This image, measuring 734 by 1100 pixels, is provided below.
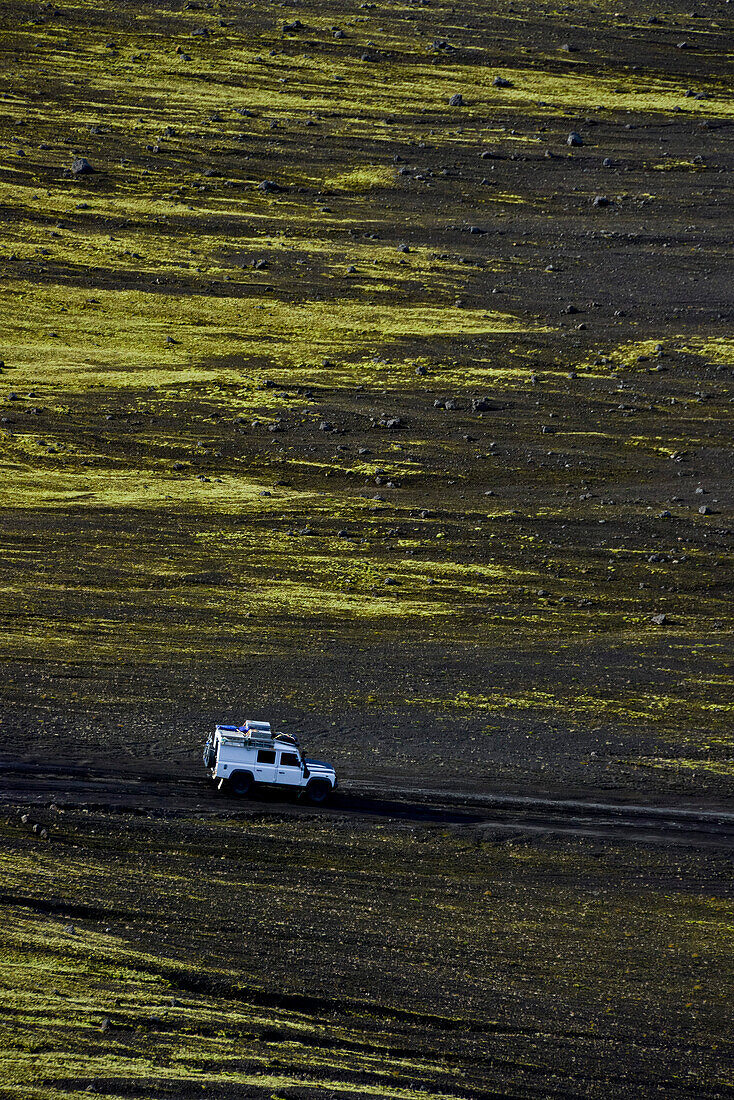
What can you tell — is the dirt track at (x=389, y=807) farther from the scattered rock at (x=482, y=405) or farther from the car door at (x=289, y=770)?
the scattered rock at (x=482, y=405)

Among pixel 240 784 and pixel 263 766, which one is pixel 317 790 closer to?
pixel 263 766

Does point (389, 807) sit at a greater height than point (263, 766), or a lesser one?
lesser

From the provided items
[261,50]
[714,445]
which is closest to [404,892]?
[714,445]

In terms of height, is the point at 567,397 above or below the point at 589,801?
above

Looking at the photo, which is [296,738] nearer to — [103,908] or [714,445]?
[103,908]

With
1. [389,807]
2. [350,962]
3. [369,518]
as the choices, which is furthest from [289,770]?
[369,518]

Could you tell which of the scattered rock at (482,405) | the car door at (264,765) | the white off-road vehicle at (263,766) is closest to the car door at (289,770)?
the white off-road vehicle at (263,766)
